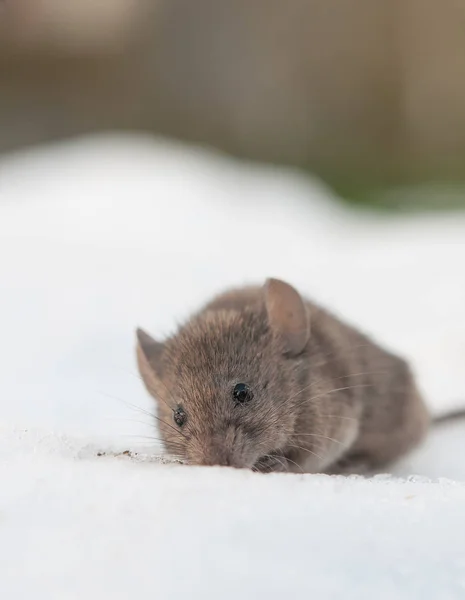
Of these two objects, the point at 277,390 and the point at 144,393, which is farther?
the point at 144,393

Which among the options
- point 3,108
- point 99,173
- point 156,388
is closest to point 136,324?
point 156,388

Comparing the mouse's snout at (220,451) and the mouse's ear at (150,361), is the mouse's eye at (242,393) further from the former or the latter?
the mouse's ear at (150,361)

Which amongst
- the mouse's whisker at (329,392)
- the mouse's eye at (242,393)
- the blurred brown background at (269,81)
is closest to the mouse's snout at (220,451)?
the mouse's eye at (242,393)

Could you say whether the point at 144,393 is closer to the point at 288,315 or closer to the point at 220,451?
the point at 288,315

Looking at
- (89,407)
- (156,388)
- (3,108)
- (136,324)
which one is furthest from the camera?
(3,108)

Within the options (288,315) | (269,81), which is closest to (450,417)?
(288,315)

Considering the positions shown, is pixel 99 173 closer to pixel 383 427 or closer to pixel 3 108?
pixel 383 427
